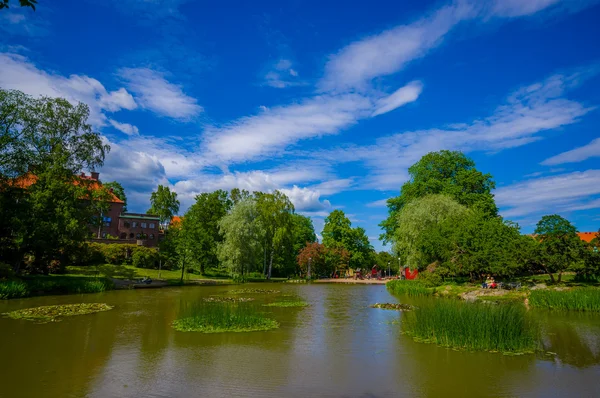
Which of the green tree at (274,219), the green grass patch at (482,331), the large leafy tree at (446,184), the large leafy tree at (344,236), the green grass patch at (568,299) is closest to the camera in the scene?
the green grass patch at (482,331)

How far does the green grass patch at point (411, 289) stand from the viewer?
114 ft

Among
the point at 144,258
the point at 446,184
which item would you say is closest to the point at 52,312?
the point at 144,258

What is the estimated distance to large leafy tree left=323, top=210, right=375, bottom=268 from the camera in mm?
73938

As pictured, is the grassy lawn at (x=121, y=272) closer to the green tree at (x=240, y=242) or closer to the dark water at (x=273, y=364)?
the green tree at (x=240, y=242)

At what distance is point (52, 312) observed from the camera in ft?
64.5

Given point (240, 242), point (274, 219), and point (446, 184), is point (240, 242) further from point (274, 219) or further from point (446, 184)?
point (446, 184)

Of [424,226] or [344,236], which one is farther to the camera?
[344,236]

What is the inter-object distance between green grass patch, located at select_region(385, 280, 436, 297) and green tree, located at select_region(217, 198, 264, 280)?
19.8 m

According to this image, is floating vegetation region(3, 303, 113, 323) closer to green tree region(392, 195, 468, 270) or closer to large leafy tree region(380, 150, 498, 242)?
green tree region(392, 195, 468, 270)

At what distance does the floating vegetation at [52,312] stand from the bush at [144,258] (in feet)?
95.2

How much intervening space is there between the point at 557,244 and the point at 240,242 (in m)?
35.5

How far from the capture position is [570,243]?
2750 cm

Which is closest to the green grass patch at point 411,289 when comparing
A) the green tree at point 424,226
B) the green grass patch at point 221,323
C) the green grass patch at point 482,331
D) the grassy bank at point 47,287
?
the green tree at point 424,226

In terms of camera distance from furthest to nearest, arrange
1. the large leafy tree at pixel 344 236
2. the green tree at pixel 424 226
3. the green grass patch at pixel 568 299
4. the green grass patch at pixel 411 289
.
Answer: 1. the large leafy tree at pixel 344 236
2. the green tree at pixel 424 226
3. the green grass patch at pixel 411 289
4. the green grass patch at pixel 568 299
